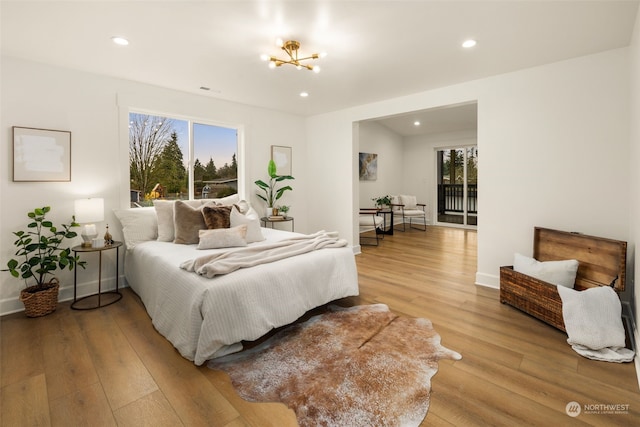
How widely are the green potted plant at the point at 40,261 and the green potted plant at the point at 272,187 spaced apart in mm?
2526

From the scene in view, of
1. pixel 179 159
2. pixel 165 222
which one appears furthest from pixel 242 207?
pixel 179 159

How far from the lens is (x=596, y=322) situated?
2205 mm

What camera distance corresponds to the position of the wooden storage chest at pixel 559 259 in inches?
97.8

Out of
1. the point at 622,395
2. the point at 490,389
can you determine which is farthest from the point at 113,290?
the point at 622,395

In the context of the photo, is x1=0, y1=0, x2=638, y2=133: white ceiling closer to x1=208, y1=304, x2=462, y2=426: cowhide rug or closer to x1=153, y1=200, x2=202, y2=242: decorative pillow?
x1=153, y1=200, x2=202, y2=242: decorative pillow

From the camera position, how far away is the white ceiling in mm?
2160

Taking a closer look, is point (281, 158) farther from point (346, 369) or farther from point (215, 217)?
point (346, 369)

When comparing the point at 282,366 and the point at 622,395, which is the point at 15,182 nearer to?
the point at 282,366

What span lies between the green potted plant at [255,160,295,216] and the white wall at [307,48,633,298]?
2.47 metres

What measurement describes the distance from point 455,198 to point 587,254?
5790 mm

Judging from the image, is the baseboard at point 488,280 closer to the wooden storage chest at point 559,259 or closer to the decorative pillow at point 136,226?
the wooden storage chest at point 559,259

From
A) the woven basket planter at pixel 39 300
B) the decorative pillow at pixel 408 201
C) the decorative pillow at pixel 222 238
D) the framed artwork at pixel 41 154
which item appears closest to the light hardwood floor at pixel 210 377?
the woven basket planter at pixel 39 300

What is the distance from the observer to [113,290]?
3.57 m

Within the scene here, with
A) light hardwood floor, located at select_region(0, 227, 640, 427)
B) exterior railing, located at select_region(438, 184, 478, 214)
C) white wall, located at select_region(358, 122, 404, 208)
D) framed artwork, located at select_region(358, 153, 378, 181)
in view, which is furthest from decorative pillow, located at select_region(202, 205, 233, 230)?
exterior railing, located at select_region(438, 184, 478, 214)
